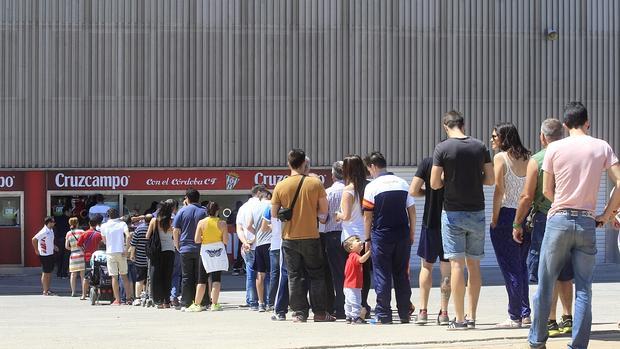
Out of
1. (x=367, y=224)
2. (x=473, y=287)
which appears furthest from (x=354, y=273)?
(x=473, y=287)

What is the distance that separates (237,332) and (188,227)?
5.51 m

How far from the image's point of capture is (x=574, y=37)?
98.1ft

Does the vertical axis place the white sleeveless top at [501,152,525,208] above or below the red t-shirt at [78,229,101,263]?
above

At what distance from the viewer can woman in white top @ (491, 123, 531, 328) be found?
1107 centimetres

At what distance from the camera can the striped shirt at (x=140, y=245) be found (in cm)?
1952

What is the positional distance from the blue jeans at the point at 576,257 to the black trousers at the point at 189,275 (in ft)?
29.8

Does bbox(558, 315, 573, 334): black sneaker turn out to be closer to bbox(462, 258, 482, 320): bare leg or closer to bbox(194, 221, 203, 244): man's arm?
bbox(462, 258, 482, 320): bare leg

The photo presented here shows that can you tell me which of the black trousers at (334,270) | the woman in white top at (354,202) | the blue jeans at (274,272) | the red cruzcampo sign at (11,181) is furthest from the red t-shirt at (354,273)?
the red cruzcampo sign at (11,181)

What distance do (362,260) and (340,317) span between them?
3.91 ft

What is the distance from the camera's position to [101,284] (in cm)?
2036

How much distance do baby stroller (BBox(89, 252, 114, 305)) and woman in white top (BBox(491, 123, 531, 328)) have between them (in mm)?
10625

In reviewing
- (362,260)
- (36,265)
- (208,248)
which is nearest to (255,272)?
(208,248)

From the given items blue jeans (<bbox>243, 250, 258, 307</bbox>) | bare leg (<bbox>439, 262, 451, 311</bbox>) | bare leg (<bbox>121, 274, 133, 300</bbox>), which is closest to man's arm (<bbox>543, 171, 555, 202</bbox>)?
bare leg (<bbox>439, 262, 451, 311</bbox>)

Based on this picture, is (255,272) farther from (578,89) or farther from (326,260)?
(578,89)
